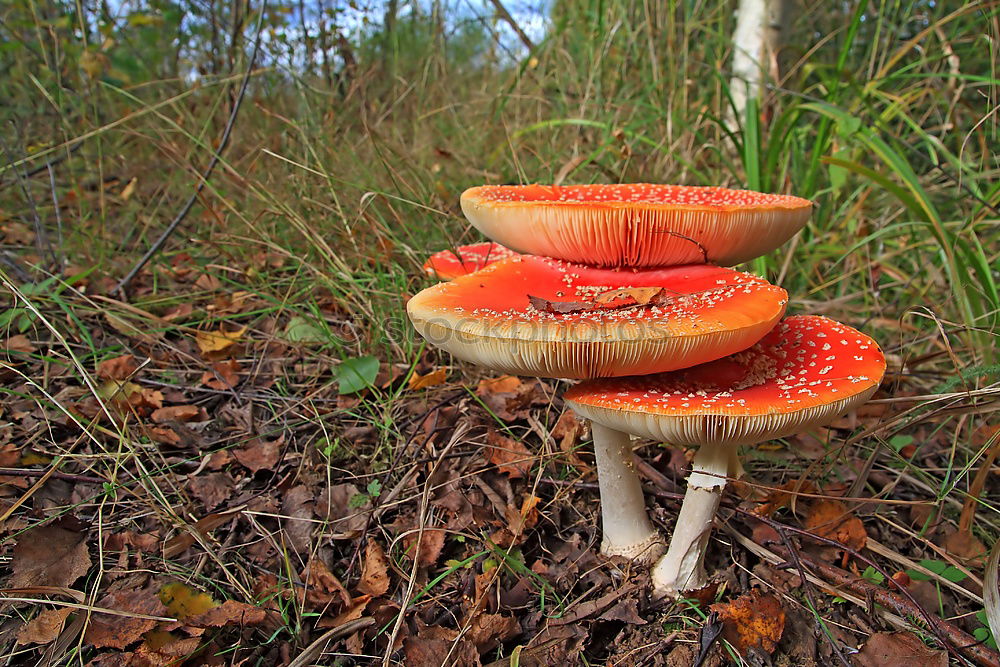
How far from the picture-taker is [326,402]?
2658 mm

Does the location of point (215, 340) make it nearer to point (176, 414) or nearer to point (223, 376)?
point (223, 376)

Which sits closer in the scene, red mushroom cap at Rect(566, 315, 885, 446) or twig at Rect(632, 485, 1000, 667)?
red mushroom cap at Rect(566, 315, 885, 446)

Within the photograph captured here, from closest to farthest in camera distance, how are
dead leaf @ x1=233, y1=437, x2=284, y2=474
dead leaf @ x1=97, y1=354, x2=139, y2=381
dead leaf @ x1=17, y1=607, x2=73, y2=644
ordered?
dead leaf @ x1=17, y1=607, x2=73, y2=644, dead leaf @ x1=233, y1=437, x2=284, y2=474, dead leaf @ x1=97, y1=354, x2=139, y2=381

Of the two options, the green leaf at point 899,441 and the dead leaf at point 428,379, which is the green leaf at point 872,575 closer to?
the green leaf at point 899,441

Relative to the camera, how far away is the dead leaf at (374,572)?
1.99 meters

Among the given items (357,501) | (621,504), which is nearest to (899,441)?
(621,504)

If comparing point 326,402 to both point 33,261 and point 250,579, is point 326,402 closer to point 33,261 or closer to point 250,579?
point 250,579

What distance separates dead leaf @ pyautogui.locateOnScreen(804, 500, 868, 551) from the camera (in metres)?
2.16

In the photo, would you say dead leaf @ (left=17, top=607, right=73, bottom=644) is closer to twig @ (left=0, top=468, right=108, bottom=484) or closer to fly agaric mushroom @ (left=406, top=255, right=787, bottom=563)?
twig @ (left=0, top=468, right=108, bottom=484)

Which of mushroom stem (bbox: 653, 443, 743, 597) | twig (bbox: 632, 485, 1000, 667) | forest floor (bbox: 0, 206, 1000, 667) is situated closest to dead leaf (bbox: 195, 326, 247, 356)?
forest floor (bbox: 0, 206, 1000, 667)

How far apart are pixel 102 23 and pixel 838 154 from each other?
17.0 feet

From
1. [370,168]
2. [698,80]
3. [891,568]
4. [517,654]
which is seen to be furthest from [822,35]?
[517,654]

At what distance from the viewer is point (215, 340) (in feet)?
9.46

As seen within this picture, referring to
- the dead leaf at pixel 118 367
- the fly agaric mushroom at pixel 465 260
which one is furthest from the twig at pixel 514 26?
the dead leaf at pixel 118 367
